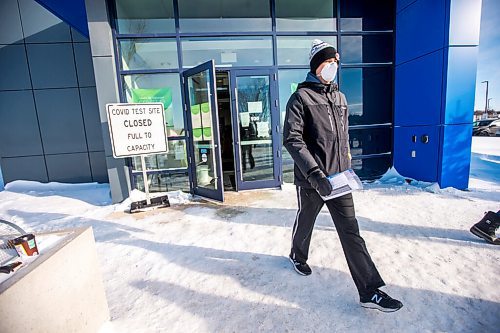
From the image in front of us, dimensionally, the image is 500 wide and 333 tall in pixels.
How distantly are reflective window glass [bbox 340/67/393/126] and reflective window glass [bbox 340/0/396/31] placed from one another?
0.88 metres

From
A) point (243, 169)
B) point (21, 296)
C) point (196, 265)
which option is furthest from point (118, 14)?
point (21, 296)

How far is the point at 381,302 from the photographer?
1.90 meters

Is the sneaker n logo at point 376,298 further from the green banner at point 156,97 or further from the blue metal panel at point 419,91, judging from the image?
the green banner at point 156,97

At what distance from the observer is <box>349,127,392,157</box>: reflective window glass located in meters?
5.87

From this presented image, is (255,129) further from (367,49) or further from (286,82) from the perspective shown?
(367,49)

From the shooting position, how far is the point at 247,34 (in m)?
5.32

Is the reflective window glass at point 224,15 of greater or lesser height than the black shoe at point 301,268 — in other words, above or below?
above

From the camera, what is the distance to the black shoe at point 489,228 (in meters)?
2.81

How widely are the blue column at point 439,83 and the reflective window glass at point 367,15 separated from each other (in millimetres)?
254

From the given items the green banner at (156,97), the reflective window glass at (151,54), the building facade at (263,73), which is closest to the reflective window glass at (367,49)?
the building facade at (263,73)

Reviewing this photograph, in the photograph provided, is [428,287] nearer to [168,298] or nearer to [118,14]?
[168,298]

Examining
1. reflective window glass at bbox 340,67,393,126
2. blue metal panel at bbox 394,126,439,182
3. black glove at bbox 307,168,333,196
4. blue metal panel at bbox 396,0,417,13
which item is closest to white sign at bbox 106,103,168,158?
black glove at bbox 307,168,333,196

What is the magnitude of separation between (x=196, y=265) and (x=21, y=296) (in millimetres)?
1703

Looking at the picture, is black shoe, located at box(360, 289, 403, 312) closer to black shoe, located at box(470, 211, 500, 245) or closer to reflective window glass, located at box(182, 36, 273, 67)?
black shoe, located at box(470, 211, 500, 245)
